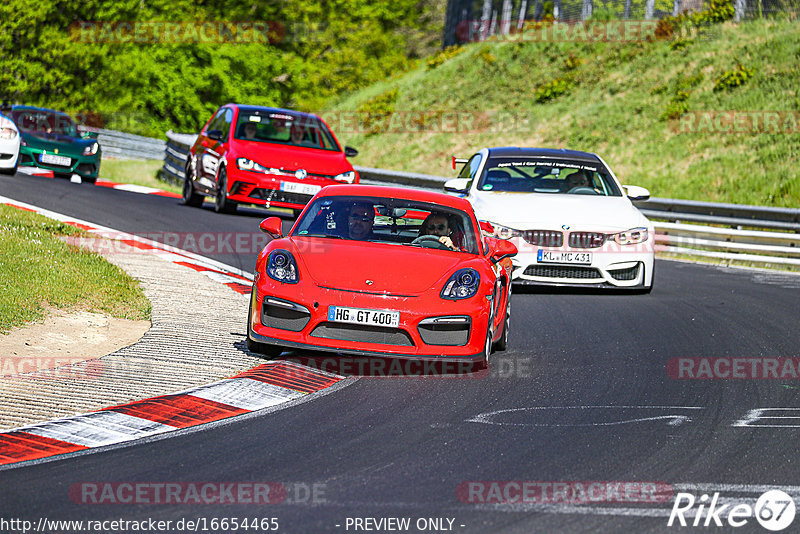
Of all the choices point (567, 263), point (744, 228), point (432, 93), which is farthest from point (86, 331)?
point (432, 93)

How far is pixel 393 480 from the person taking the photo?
552 centimetres

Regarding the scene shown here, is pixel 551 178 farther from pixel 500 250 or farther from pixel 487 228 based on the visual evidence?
pixel 500 250

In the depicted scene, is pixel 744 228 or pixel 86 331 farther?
pixel 744 228

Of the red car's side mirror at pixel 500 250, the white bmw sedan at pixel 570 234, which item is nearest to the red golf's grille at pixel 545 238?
the white bmw sedan at pixel 570 234

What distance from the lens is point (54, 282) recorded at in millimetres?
10492

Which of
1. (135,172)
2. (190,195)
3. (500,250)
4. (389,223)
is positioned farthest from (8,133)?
(500,250)

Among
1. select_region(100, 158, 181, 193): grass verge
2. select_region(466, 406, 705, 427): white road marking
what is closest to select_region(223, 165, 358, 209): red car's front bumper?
select_region(100, 158, 181, 193): grass verge

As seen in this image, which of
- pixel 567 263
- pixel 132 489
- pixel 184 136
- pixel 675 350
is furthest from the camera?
pixel 184 136

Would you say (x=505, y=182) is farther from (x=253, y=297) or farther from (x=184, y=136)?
(x=184, y=136)

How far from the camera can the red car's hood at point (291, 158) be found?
58.9 ft

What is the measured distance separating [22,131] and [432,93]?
78.6 feet

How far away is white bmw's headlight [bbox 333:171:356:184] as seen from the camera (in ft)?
59.5

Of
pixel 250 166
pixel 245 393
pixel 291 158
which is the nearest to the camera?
pixel 245 393

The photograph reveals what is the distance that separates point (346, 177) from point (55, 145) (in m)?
7.91
